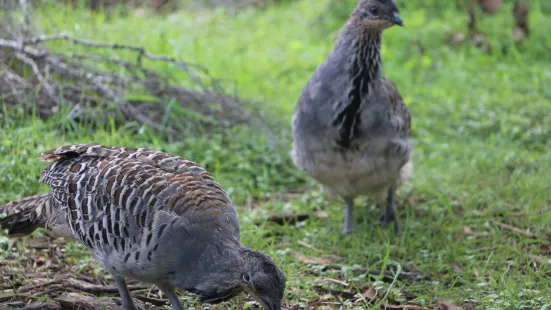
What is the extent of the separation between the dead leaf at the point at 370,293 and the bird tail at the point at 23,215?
6.84 feet

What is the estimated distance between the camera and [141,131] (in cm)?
643

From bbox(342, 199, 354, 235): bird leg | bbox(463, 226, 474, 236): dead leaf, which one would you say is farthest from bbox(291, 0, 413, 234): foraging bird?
bbox(463, 226, 474, 236): dead leaf

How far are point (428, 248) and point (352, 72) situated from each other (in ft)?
4.71

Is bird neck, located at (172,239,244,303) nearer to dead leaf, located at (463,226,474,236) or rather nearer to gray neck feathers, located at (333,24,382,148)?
gray neck feathers, located at (333,24,382,148)

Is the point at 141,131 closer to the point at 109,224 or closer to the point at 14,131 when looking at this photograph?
the point at 14,131

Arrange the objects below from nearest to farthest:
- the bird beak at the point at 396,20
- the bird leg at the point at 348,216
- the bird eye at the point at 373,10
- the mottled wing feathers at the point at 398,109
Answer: the bird beak at the point at 396,20 < the bird eye at the point at 373,10 < the mottled wing feathers at the point at 398,109 < the bird leg at the point at 348,216

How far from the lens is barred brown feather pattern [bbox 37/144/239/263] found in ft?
13.1

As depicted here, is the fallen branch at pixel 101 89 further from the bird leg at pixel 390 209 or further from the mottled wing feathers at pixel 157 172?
the mottled wing feathers at pixel 157 172

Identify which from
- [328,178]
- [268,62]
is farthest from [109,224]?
[268,62]

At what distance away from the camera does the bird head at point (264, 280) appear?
374 centimetres

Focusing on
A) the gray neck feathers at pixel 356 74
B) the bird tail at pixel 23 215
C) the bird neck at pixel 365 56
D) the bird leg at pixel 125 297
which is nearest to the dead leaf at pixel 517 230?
the gray neck feathers at pixel 356 74

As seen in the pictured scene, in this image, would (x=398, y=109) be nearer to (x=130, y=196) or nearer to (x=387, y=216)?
(x=387, y=216)

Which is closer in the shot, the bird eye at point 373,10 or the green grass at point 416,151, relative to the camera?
the green grass at point 416,151

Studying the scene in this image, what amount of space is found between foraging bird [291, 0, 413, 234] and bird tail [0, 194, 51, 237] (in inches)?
79.6
